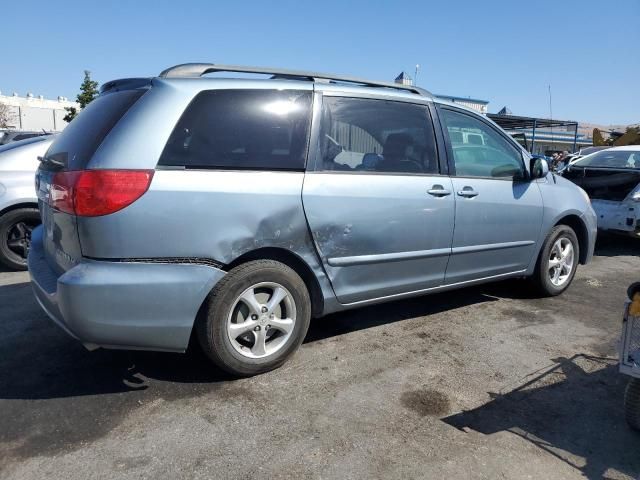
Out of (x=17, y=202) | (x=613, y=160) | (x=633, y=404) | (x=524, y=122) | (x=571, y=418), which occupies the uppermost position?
(x=524, y=122)

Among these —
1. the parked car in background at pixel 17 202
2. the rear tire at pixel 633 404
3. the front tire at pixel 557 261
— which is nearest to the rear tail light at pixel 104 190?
the rear tire at pixel 633 404

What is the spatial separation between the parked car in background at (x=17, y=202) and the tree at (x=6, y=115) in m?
56.3

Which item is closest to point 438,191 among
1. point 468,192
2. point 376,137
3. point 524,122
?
point 468,192

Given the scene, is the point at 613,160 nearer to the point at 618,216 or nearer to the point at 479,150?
the point at 618,216

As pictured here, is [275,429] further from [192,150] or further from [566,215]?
[566,215]

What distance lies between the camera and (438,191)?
12.0 feet

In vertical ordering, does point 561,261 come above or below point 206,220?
below

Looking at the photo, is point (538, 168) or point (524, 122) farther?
point (524, 122)

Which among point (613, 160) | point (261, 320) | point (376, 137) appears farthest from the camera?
point (613, 160)

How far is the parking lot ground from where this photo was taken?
231 centimetres

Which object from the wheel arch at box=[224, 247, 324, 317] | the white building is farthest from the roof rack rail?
the white building

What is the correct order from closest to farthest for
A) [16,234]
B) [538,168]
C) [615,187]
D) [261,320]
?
[261,320] < [538,168] < [16,234] < [615,187]

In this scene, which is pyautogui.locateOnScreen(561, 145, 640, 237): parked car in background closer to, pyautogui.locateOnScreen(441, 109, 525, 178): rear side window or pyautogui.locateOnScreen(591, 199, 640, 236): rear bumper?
pyautogui.locateOnScreen(591, 199, 640, 236): rear bumper

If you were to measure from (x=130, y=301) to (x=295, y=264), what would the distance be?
1.02 m
